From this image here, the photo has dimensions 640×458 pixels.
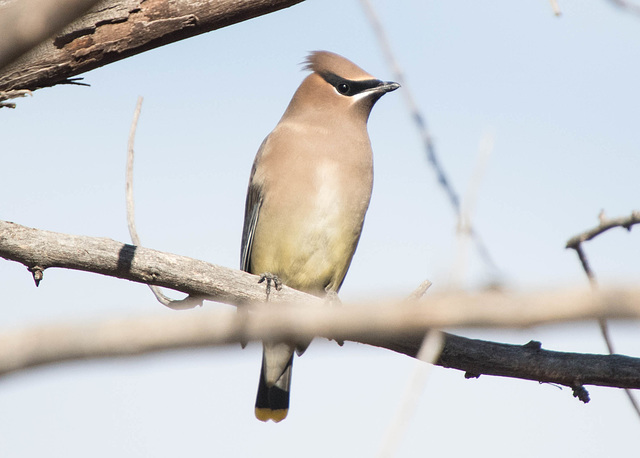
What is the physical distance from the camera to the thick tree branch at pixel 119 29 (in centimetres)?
335

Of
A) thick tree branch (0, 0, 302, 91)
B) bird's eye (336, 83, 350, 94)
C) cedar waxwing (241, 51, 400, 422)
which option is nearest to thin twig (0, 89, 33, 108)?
thick tree branch (0, 0, 302, 91)

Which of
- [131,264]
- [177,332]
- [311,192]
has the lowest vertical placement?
[131,264]

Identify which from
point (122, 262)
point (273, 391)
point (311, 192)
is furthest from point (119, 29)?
point (273, 391)

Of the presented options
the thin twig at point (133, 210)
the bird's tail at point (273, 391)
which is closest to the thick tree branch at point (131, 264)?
the thin twig at point (133, 210)

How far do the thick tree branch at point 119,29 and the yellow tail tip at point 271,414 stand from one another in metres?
3.10

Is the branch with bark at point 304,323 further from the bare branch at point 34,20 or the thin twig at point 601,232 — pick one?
the thin twig at point 601,232

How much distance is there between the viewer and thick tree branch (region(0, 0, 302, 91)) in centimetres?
335

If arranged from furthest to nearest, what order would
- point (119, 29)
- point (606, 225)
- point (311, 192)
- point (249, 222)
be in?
point (249, 222)
point (311, 192)
point (119, 29)
point (606, 225)

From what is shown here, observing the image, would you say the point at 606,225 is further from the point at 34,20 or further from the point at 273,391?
the point at 273,391

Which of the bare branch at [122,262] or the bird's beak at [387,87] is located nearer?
the bare branch at [122,262]

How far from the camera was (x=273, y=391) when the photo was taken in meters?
5.72

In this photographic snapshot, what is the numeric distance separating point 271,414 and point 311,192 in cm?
168

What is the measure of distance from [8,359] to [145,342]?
0.12 m

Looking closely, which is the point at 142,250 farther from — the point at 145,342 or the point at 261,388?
the point at 145,342
